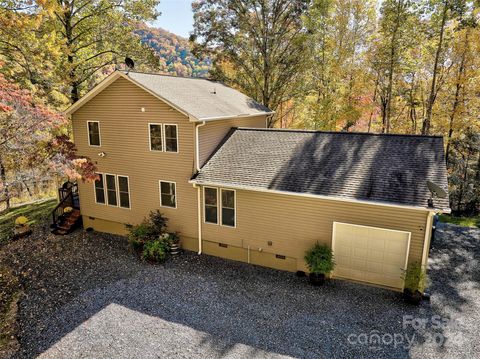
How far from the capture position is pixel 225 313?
9.05m

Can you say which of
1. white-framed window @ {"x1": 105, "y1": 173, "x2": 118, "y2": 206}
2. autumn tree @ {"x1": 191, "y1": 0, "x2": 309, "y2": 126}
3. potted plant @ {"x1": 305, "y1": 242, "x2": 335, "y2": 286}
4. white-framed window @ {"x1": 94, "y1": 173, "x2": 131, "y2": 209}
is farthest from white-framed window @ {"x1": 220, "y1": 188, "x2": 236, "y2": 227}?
autumn tree @ {"x1": 191, "y1": 0, "x2": 309, "y2": 126}

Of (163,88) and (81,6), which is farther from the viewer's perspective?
(81,6)

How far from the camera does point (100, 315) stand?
9.04 metres

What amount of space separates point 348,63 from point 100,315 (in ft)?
73.1

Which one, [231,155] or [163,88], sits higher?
[163,88]

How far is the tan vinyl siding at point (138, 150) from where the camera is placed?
12125 millimetres

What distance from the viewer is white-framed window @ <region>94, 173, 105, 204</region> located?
1410cm

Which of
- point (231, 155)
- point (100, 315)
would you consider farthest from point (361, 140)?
point (100, 315)

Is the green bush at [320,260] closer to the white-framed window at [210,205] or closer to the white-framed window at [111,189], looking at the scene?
the white-framed window at [210,205]

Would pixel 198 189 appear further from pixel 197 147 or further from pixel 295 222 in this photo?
pixel 295 222

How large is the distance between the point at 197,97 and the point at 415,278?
10392mm

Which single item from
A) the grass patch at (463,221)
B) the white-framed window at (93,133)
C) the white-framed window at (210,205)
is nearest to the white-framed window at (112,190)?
the white-framed window at (93,133)

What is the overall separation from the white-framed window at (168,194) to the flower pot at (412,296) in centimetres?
863

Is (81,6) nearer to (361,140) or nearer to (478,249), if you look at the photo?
(361,140)
